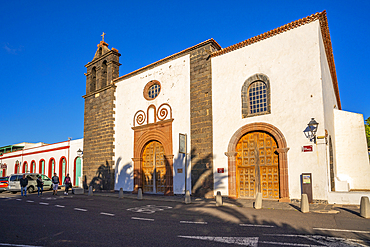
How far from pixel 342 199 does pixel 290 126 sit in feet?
12.2

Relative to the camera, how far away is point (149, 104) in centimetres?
1883

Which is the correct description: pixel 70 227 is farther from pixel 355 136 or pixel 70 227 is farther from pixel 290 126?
pixel 355 136

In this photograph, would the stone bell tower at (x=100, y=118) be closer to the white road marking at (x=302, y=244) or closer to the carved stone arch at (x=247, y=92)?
the carved stone arch at (x=247, y=92)

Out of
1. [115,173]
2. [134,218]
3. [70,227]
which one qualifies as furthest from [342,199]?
[115,173]

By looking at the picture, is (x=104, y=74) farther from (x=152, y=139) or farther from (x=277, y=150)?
(x=277, y=150)

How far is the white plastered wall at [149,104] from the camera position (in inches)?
659

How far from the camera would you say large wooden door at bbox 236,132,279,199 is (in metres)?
13.2

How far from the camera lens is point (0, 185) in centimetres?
2186

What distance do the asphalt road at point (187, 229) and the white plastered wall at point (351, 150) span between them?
7.24 m

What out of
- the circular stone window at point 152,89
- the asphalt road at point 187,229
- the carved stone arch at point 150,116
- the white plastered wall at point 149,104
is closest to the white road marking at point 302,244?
the asphalt road at point 187,229

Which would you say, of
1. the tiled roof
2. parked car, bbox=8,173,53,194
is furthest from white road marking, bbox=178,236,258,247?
parked car, bbox=8,173,53,194

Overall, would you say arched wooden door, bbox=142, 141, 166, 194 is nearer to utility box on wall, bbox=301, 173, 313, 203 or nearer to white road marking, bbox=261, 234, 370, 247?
utility box on wall, bbox=301, 173, 313, 203

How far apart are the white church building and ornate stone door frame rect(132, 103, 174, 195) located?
0.07 meters

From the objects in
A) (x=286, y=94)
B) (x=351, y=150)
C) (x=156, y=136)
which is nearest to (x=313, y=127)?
(x=286, y=94)
